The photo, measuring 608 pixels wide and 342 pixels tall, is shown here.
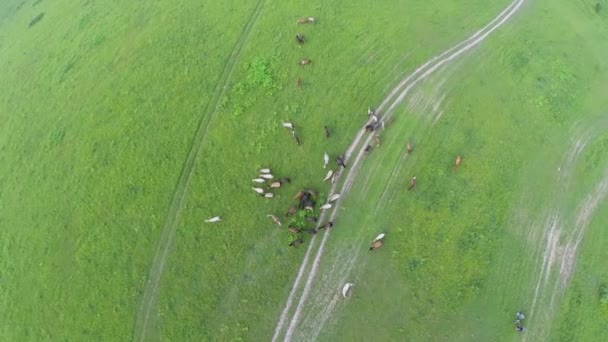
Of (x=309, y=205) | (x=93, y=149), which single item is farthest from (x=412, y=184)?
(x=93, y=149)

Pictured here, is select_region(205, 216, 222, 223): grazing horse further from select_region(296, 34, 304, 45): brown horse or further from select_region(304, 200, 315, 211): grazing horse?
select_region(296, 34, 304, 45): brown horse

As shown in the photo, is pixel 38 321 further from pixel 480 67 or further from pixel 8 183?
pixel 480 67

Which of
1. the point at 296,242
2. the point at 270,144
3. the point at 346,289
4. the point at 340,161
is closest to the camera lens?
the point at 346,289

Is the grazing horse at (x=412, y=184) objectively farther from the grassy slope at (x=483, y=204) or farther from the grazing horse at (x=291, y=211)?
the grazing horse at (x=291, y=211)

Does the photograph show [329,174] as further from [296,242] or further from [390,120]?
[390,120]

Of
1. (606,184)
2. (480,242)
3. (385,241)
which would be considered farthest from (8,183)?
(606,184)

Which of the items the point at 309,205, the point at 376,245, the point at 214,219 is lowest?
the point at 376,245
